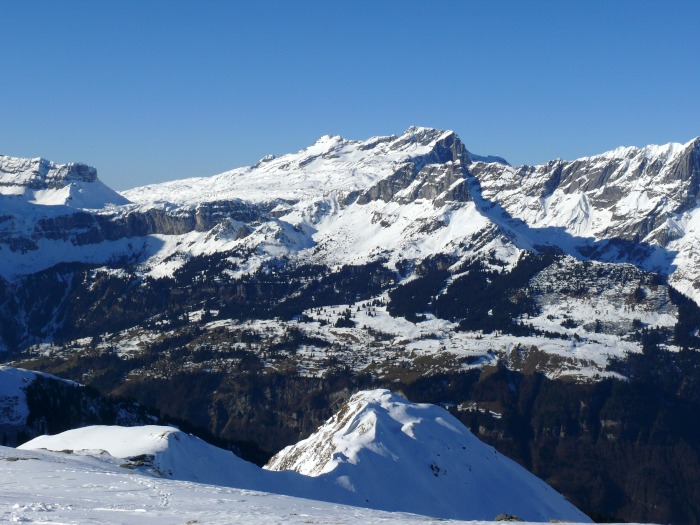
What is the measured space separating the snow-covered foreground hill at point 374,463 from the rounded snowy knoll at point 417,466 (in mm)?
196

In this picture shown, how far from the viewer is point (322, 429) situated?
164750 millimetres

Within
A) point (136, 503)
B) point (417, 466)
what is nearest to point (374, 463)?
point (417, 466)

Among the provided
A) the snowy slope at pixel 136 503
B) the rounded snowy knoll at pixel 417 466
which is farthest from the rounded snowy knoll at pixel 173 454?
the snowy slope at pixel 136 503

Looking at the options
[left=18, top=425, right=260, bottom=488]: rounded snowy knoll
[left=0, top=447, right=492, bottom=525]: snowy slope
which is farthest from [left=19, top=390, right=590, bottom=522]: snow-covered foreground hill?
[left=0, top=447, right=492, bottom=525]: snowy slope

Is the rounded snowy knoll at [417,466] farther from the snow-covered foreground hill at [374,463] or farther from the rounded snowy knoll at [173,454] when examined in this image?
the rounded snowy knoll at [173,454]

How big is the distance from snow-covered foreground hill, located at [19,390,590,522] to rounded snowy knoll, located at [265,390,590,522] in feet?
0.64

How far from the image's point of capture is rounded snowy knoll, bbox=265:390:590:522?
13150cm

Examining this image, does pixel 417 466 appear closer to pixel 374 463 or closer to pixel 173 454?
pixel 374 463

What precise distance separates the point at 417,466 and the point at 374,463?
767 centimetres

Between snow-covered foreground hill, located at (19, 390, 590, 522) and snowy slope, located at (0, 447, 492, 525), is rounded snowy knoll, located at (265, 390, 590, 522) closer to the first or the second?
snow-covered foreground hill, located at (19, 390, 590, 522)

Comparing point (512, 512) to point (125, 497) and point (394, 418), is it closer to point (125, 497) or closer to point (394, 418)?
point (394, 418)

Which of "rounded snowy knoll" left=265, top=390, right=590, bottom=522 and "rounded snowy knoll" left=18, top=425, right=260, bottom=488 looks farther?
"rounded snowy knoll" left=265, top=390, right=590, bottom=522

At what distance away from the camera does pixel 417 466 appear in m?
141

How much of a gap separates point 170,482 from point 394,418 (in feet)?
254
